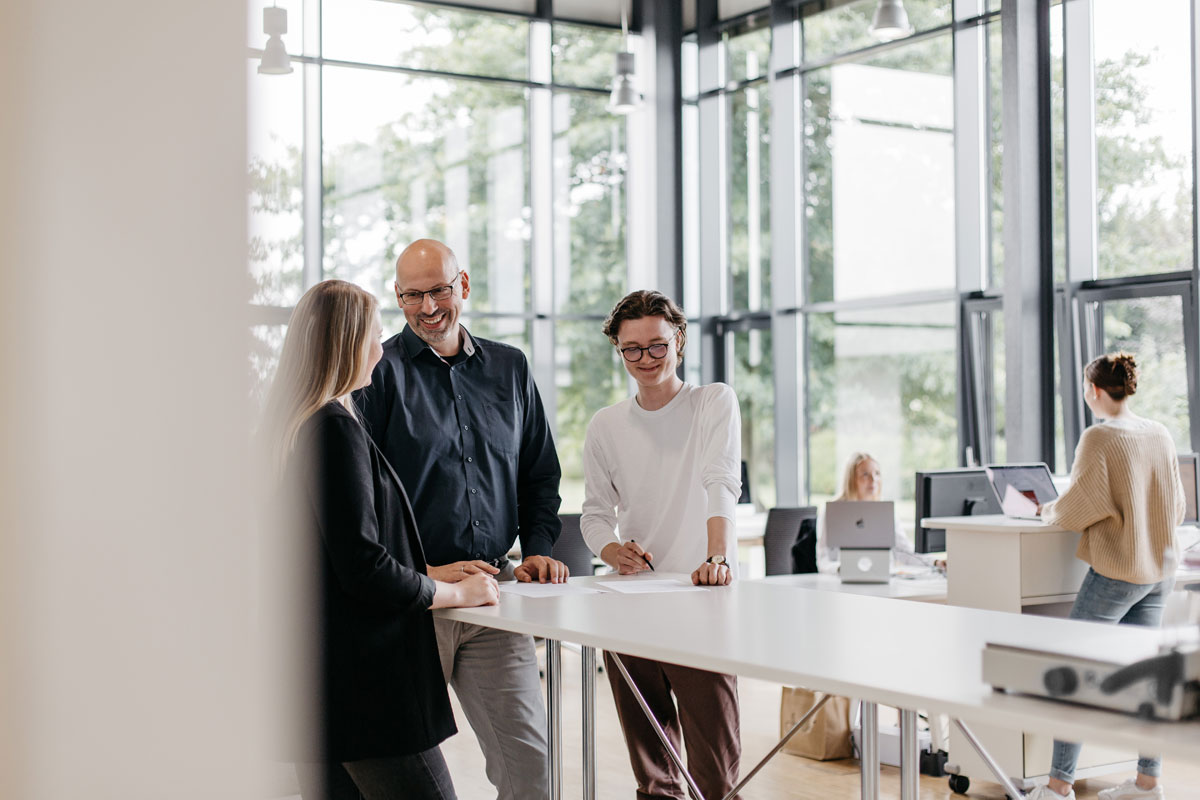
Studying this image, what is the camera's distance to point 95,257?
3.26ft

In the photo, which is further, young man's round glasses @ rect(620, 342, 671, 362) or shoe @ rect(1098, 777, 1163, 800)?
shoe @ rect(1098, 777, 1163, 800)

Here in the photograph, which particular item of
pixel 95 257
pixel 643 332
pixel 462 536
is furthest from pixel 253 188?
pixel 643 332

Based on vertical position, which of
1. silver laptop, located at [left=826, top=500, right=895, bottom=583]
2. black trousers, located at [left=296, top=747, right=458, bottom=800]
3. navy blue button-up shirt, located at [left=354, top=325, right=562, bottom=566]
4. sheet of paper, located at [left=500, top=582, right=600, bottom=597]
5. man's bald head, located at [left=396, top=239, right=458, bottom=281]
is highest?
man's bald head, located at [left=396, top=239, right=458, bottom=281]

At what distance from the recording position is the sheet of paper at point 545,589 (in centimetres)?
271

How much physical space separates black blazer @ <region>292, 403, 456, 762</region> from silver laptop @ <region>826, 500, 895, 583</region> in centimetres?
312

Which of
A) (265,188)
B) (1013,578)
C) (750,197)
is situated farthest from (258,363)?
(750,197)

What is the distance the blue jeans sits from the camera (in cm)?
427

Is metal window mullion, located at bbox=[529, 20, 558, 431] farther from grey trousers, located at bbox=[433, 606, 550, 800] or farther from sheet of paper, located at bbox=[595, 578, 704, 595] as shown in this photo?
grey trousers, located at bbox=[433, 606, 550, 800]

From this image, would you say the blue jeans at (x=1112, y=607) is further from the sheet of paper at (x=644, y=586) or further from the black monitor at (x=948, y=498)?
the sheet of paper at (x=644, y=586)

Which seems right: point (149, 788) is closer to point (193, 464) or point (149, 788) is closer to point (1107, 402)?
point (193, 464)

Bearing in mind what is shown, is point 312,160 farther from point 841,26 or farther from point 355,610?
point 355,610

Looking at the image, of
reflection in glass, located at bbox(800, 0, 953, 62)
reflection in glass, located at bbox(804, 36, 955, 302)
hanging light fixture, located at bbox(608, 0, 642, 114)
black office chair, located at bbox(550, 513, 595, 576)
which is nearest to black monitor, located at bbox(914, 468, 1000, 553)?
black office chair, located at bbox(550, 513, 595, 576)

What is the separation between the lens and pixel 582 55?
10.2 m

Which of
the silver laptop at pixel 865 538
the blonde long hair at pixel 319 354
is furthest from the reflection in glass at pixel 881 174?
the blonde long hair at pixel 319 354
